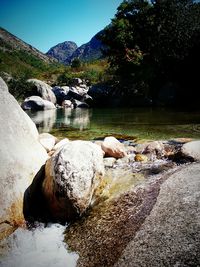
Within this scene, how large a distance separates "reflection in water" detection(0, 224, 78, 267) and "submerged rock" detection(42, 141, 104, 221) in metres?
0.38

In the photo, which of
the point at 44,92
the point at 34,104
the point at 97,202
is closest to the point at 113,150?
the point at 97,202

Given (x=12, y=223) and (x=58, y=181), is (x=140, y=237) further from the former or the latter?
(x=12, y=223)

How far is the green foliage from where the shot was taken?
3209 cm

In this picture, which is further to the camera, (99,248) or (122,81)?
(122,81)

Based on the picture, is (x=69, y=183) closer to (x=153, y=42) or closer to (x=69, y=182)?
(x=69, y=182)

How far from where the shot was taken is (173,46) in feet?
108

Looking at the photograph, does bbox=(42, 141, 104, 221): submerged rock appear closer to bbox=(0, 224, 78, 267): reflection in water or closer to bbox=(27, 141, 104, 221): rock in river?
bbox=(27, 141, 104, 221): rock in river

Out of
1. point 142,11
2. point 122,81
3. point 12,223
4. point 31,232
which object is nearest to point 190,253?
point 31,232

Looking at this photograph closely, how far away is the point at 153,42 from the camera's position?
118 ft

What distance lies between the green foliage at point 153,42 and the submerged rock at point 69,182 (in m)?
28.8

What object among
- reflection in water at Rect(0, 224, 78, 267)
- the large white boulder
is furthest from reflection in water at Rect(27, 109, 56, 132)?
the large white boulder

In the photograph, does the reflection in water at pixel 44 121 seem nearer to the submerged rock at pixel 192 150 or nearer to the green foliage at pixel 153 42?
the submerged rock at pixel 192 150

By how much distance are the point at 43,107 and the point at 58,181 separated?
3168cm

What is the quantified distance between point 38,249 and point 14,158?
200 centimetres
